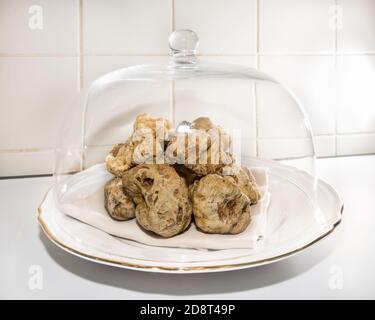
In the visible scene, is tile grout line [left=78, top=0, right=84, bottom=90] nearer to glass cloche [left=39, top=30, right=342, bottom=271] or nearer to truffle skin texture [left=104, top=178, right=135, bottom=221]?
glass cloche [left=39, top=30, right=342, bottom=271]

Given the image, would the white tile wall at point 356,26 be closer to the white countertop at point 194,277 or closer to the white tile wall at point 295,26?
the white tile wall at point 295,26

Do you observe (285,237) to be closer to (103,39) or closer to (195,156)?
(195,156)

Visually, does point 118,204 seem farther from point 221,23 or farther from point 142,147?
point 221,23

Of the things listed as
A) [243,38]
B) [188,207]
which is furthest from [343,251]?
[243,38]

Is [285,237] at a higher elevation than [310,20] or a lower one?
lower

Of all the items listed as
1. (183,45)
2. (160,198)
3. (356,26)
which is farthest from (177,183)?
(356,26)

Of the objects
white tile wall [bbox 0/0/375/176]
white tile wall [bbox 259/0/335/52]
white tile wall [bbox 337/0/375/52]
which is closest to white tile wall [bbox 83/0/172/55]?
white tile wall [bbox 0/0/375/176]

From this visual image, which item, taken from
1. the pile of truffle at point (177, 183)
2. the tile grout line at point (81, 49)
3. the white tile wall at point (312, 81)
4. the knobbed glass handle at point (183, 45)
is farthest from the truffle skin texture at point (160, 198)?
the white tile wall at point (312, 81)
